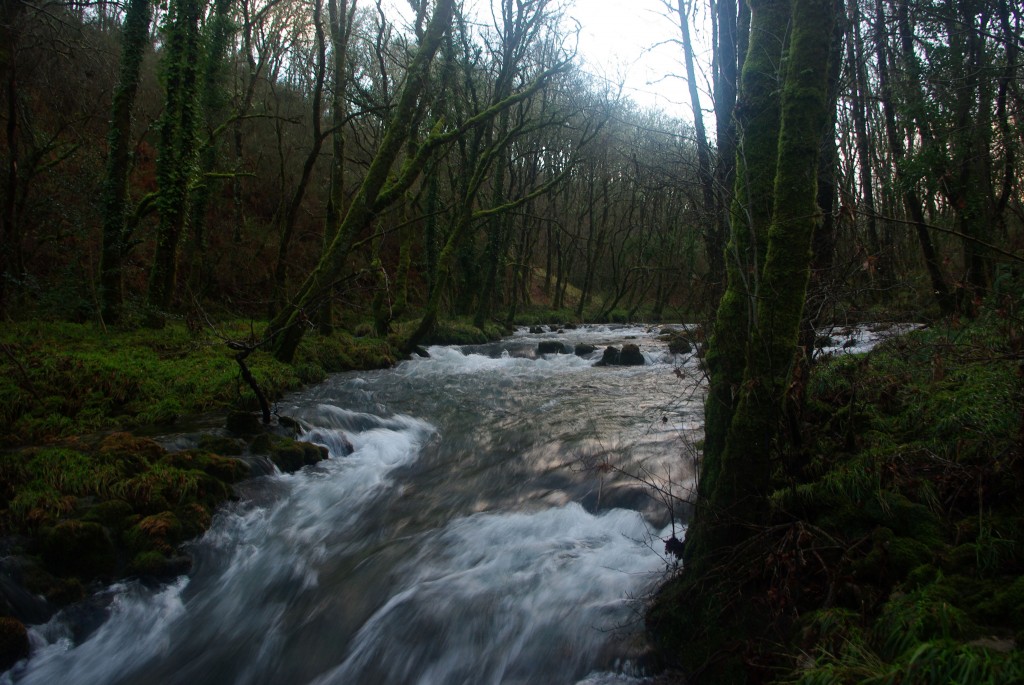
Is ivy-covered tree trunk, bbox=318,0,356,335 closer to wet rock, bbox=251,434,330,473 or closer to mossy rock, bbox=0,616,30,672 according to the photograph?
wet rock, bbox=251,434,330,473

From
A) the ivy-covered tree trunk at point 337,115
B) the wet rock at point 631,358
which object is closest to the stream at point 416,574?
the ivy-covered tree trunk at point 337,115

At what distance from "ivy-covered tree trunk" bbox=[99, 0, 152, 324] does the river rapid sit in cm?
701

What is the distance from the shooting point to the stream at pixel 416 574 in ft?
15.3

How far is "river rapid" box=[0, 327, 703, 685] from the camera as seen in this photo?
4.68 metres

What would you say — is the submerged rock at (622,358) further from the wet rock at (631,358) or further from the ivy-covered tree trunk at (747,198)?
the ivy-covered tree trunk at (747,198)

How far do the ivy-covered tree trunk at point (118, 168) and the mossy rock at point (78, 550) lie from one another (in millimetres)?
9806

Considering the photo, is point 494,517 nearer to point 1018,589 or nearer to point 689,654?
point 689,654

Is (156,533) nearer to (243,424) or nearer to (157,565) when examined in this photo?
(157,565)

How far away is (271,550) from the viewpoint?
641 cm

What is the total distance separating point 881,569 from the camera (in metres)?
3.70

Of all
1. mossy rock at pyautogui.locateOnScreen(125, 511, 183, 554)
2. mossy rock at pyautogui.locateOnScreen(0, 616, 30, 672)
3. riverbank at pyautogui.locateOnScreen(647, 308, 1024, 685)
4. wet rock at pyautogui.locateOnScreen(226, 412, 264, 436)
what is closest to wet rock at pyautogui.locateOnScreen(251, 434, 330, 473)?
wet rock at pyautogui.locateOnScreen(226, 412, 264, 436)

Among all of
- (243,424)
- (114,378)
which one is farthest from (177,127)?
(243,424)

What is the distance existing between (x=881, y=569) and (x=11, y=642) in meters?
5.96

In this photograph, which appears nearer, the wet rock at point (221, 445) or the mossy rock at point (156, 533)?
the mossy rock at point (156, 533)
